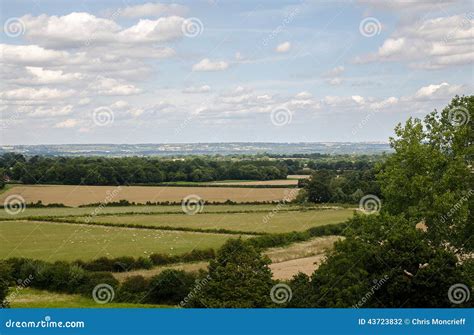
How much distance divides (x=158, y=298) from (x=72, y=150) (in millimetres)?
77058

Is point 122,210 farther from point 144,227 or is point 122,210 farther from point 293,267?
point 293,267

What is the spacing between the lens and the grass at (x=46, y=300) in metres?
22.5

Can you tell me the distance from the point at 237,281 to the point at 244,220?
29125 millimetres

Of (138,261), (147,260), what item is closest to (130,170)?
(147,260)

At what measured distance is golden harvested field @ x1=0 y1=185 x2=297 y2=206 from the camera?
5347 centimetres

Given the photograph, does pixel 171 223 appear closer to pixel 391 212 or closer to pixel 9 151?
pixel 9 151

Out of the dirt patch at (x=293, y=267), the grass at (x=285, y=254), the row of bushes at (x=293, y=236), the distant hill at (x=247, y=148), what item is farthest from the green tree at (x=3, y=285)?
the distant hill at (x=247, y=148)

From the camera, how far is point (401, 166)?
21766 mm

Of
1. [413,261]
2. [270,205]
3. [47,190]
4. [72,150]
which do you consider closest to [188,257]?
[413,261]

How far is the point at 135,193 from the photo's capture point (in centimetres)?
5725

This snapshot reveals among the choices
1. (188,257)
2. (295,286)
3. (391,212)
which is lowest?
(188,257)

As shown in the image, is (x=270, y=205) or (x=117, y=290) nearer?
(x=117, y=290)

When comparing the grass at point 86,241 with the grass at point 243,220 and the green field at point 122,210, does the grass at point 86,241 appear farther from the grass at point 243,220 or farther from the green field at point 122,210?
the green field at point 122,210

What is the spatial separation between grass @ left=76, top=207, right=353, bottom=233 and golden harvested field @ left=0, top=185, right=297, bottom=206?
5996mm
